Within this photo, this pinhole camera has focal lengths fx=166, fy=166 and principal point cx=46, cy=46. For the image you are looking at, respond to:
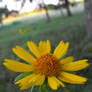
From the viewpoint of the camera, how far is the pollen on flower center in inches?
15.0

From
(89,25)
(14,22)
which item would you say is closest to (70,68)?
(89,25)

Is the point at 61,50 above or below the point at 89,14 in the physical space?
above

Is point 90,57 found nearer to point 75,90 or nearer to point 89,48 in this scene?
point 89,48

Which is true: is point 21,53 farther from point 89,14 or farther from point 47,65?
point 89,14

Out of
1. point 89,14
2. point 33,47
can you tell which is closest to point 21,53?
point 33,47

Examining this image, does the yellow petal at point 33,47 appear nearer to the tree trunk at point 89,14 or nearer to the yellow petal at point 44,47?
the yellow petal at point 44,47

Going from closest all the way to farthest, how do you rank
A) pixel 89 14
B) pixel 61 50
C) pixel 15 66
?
pixel 15 66, pixel 61 50, pixel 89 14

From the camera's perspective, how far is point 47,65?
402 millimetres

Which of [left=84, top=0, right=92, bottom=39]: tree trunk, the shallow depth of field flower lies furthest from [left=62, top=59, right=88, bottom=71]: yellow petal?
[left=84, top=0, right=92, bottom=39]: tree trunk

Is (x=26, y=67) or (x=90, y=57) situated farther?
(x=90, y=57)

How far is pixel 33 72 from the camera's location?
0.38 meters

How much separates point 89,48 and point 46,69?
996 mm

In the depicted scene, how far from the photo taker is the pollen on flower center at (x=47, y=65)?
38 centimetres

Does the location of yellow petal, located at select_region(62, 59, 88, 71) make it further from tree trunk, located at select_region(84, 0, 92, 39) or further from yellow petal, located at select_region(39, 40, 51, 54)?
tree trunk, located at select_region(84, 0, 92, 39)
